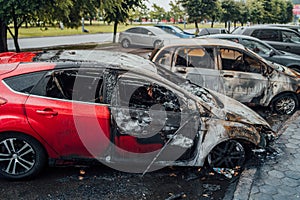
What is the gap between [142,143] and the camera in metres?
4.01

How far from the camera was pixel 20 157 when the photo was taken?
3.97 m

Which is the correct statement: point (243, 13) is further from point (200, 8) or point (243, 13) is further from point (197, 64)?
point (197, 64)

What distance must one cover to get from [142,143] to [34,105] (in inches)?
53.5

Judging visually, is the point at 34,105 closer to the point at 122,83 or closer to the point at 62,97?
Result: the point at 62,97

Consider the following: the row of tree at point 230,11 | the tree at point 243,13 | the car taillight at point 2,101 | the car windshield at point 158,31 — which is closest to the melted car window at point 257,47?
the car taillight at point 2,101

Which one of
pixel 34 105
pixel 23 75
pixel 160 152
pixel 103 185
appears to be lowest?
pixel 103 185

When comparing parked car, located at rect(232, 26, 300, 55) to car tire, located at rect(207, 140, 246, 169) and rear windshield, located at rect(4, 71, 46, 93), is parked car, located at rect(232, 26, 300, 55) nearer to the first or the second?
car tire, located at rect(207, 140, 246, 169)

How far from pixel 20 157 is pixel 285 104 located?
5412 millimetres

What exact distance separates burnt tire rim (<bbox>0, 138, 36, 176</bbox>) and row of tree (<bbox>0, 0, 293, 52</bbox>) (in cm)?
633

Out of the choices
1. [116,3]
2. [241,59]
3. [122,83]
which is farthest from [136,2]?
[122,83]

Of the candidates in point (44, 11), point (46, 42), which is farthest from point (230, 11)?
point (44, 11)

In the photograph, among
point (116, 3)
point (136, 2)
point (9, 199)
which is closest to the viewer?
point (9, 199)

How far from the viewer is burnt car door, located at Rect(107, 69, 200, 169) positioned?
156 inches

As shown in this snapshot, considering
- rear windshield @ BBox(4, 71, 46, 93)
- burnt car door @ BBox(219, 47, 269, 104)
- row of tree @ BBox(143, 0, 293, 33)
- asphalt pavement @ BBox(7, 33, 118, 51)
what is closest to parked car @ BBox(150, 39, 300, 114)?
burnt car door @ BBox(219, 47, 269, 104)
